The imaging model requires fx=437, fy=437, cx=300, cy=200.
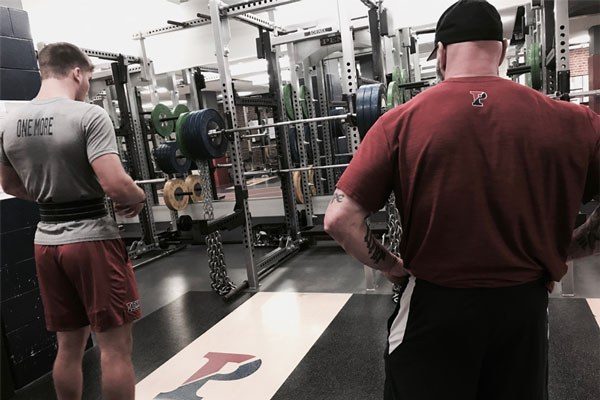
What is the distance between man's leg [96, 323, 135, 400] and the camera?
153 cm

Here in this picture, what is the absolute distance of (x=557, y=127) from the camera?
877 mm

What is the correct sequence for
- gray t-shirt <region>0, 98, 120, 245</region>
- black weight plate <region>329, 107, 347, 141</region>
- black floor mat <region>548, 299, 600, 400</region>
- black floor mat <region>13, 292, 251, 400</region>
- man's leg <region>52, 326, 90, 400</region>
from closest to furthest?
1. gray t-shirt <region>0, 98, 120, 245</region>
2. man's leg <region>52, 326, 90, 400</region>
3. black floor mat <region>548, 299, 600, 400</region>
4. black floor mat <region>13, 292, 251, 400</region>
5. black weight plate <region>329, 107, 347, 141</region>

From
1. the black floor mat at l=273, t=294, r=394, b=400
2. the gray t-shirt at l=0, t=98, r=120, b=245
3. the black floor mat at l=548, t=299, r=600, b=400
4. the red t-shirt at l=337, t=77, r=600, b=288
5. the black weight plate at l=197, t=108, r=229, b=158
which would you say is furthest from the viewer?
the black weight plate at l=197, t=108, r=229, b=158

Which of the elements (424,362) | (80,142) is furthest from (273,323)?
(424,362)

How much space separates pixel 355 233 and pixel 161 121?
428 cm

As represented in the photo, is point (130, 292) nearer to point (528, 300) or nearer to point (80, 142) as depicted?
point (80, 142)

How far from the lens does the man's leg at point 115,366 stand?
153cm

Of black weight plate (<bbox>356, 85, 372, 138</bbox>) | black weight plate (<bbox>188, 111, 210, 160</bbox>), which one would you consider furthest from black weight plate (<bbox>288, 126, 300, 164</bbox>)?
black weight plate (<bbox>356, 85, 372, 138</bbox>)

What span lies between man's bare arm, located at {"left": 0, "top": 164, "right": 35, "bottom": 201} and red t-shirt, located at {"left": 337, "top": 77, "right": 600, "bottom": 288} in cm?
140

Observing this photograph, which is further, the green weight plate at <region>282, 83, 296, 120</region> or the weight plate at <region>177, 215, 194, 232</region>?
the weight plate at <region>177, 215, 194, 232</region>

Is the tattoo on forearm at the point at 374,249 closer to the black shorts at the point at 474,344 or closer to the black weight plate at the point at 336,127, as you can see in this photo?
the black shorts at the point at 474,344

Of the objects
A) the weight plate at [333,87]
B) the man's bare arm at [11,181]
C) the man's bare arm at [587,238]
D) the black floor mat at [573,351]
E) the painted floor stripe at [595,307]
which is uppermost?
the weight plate at [333,87]

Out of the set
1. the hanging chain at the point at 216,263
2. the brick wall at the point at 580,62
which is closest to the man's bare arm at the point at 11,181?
the hanging chain at the point at 216,263

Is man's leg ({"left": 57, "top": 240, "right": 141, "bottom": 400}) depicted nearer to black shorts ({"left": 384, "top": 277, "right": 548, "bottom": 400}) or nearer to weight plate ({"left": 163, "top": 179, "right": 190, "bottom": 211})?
black shorts ({"left": 384, "top": 277, "right": 548, "bottom": 400})
